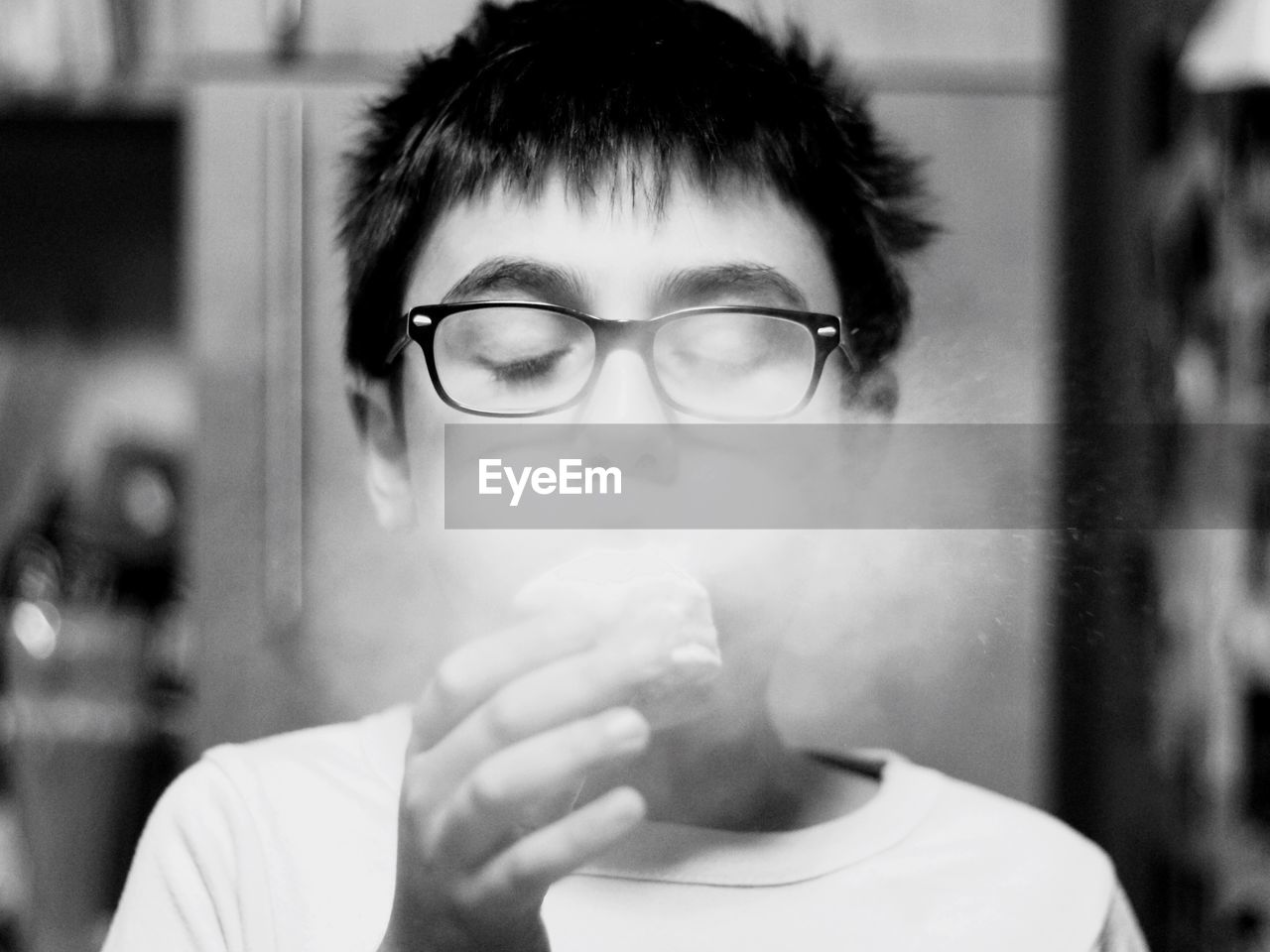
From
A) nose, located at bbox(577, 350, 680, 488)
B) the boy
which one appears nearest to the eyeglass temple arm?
the boy

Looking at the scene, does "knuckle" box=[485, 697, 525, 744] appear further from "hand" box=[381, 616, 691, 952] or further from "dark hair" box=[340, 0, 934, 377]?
"dark hair" box=[340, 0, 934, 377]

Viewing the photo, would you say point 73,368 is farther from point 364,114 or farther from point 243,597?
point 364,114

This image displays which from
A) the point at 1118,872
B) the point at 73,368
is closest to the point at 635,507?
the point at 1118,872

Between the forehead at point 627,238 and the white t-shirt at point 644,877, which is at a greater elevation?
the forehead at point 627,238

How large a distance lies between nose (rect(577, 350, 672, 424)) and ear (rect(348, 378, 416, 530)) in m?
0.11

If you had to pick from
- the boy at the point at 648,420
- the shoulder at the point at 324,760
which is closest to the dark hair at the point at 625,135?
the boy at the point at 648,420

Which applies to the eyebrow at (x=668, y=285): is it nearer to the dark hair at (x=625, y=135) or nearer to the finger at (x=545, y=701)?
the dark hair at (x=625, y=135)

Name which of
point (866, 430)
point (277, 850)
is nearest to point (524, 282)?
point (866, 430)

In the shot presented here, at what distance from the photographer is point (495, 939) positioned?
386 millimetres

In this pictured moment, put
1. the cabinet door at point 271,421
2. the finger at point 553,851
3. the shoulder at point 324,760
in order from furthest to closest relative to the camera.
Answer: the cabinet door at point 271,421 < the shoulder at point 324,760 < the finger at point 553,851

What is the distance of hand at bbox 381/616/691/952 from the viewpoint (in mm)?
352

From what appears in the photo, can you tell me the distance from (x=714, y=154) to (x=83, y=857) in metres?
0.83

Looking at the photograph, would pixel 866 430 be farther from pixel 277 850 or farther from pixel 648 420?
pixel 277 850

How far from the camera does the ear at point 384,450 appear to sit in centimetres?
50
